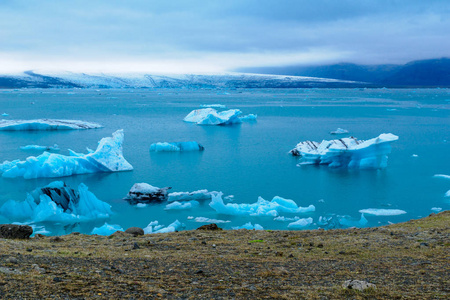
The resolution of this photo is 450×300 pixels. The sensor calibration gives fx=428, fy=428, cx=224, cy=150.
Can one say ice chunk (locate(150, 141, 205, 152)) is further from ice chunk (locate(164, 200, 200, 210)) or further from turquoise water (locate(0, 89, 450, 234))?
ice chunk (locate(164, 200, 200, 210))

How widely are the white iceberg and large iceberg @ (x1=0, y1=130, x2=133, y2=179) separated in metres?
6.63

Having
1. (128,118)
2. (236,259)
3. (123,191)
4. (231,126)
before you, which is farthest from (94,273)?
(128,118)

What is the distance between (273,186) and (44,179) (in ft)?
26.3

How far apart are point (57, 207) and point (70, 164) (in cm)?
547

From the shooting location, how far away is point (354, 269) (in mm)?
4699

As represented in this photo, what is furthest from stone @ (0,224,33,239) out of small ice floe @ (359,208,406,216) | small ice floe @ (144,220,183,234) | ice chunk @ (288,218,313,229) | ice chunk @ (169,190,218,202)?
small ice floe @ (359,208,406,216)

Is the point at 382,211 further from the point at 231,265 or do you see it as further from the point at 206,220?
the point at 231,265

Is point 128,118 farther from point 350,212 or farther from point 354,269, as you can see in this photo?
point 354,269

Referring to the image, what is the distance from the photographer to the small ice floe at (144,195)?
1237 cm

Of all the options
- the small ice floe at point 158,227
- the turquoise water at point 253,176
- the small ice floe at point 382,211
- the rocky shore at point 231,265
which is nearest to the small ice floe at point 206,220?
the turquoise water at point 253,176

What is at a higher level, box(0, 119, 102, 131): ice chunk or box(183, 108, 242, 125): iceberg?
box(183, 108, 242, 125): iceberg

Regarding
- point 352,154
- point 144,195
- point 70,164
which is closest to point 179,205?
point 144,195

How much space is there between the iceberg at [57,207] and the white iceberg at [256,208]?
9.32 ft

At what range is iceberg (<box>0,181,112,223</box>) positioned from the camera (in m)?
10.5
